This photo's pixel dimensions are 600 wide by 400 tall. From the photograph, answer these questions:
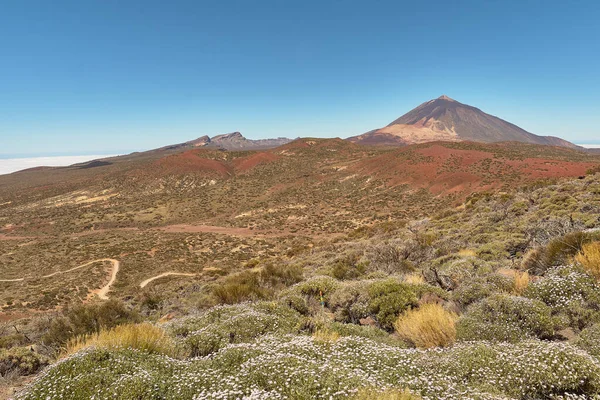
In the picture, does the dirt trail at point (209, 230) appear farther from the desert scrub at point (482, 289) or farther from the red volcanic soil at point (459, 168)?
the desert scrub at point (482, 289)

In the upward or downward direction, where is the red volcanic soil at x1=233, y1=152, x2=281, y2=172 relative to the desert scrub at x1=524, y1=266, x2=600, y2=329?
upward

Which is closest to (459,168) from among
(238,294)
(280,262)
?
(280,262)

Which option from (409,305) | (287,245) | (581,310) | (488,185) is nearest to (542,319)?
(581,310)

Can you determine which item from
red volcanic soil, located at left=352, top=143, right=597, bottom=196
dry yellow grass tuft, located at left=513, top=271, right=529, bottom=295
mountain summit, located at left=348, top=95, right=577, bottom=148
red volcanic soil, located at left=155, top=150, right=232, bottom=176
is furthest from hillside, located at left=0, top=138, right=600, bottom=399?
mountain summit, located at left=348, top=95, right=577, bottom=148

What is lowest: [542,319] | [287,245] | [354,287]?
[287,245]

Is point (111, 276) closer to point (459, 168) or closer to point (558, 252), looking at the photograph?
point (558, 252)

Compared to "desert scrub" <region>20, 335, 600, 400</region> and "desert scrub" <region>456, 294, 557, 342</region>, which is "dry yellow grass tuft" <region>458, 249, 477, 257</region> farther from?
"desert scrub" <region>20, 335, 600, 400</region>

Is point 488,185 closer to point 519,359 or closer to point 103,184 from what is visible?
point 519,359
